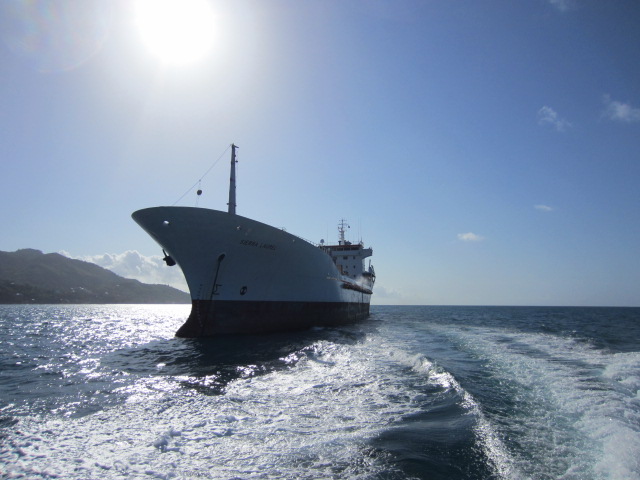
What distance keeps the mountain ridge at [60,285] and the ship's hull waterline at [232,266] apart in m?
154

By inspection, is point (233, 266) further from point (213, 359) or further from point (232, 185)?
point (213, 359)

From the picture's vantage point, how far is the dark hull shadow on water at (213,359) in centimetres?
934

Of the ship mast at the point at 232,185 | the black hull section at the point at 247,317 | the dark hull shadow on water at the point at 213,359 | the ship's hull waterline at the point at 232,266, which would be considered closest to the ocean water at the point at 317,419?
the dark hull shadow on water at the point at 213,359

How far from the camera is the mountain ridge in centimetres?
13683

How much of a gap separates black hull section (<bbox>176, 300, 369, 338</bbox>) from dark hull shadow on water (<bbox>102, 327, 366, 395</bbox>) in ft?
2.10

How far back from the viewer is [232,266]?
1738 centimetres

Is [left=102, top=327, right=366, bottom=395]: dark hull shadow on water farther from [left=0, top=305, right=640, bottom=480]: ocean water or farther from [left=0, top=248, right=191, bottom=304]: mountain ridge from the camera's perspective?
[left=0, top=248, right=191, bottom=304]: mountain ridge

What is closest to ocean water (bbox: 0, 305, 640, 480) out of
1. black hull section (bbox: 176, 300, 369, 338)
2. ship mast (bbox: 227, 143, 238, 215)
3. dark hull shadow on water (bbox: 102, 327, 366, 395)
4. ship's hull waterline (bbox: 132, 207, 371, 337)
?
dark hull shadow on water (bbox: 102, 327, 366, 395)

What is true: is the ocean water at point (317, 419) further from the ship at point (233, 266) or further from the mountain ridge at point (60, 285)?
the mountain ridge at point (60, 285)

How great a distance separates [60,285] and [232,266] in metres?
195

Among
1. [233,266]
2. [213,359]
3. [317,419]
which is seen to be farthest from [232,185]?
[317,419]

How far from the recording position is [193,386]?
8.33 m

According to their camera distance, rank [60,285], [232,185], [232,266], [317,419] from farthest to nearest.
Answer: [60,285], [232,185], [232,266], [317,419]

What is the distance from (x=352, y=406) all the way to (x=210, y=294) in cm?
1195
